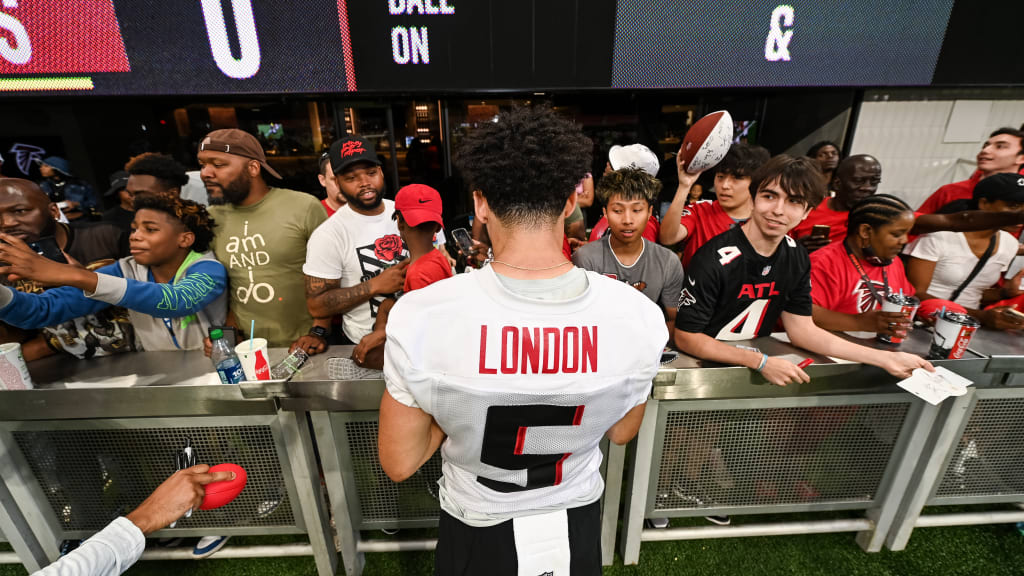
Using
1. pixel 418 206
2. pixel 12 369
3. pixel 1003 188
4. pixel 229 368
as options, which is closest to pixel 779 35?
pixel 1003 188

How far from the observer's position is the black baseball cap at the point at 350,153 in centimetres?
209

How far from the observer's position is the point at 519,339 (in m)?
0.79

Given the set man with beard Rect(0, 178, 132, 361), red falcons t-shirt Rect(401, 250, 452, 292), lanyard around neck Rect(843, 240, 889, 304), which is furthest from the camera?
lanyard around neck Rect(843, 240, 889, 304)

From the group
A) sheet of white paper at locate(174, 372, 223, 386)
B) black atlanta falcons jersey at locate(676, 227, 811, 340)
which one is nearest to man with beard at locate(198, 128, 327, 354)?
sheet of white paper at locate(174, 372, 223, 386)

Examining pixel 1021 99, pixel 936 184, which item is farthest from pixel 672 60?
pixel 1021 99

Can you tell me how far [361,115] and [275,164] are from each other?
0.98 m

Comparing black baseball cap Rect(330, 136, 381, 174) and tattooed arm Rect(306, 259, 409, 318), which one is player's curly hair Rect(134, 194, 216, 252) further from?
black baseball cap Rect(330, 136, 381, 174)

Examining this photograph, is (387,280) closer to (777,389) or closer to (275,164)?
(777,389)

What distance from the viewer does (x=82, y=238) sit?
231cm

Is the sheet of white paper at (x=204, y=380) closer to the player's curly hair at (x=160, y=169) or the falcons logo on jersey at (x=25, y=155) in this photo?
the player's curly hair at (x=160, y=169)

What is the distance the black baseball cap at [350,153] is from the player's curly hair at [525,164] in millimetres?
1441

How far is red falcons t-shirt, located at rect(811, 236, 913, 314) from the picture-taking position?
1.86 m

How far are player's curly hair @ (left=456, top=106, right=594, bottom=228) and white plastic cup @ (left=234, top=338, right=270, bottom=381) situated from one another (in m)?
1.05

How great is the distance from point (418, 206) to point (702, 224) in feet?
5.64
